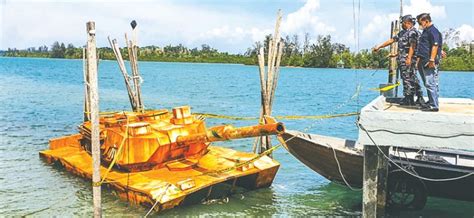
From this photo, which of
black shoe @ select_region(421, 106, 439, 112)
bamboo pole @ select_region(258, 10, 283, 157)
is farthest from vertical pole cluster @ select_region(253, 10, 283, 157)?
black shoe @ select_region(421, 106, 439, 112)

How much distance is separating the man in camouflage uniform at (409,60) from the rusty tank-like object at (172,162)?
9.09 feet

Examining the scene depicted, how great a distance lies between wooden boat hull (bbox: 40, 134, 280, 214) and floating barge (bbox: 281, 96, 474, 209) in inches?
51.8

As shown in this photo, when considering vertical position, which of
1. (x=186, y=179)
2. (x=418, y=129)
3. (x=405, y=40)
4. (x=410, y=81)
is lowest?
(x=186, y=179)

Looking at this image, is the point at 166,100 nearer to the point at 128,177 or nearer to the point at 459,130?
the point at 128,177

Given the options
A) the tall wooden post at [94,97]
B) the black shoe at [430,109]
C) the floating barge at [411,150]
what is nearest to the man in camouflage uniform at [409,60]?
the floating barge at [411,150]

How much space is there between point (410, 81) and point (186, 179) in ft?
17.1

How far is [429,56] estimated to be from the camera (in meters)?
8.51

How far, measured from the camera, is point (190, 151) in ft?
40.1

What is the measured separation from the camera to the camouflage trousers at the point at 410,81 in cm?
912

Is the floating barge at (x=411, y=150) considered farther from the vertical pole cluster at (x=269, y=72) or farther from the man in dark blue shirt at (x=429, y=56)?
the vertical pole cluster at (x=269, y=72)

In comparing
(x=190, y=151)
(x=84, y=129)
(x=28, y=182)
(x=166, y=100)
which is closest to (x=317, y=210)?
(x=190, y=151)

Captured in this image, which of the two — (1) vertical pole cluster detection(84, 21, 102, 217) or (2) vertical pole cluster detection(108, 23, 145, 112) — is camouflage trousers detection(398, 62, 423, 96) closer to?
(1) vertical pole cluster detection(84, 21, 102, 217)

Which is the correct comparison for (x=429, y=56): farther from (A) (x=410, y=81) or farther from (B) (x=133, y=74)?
(B) (x=133, y=74)

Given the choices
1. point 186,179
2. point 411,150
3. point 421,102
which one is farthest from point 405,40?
point 186,179
